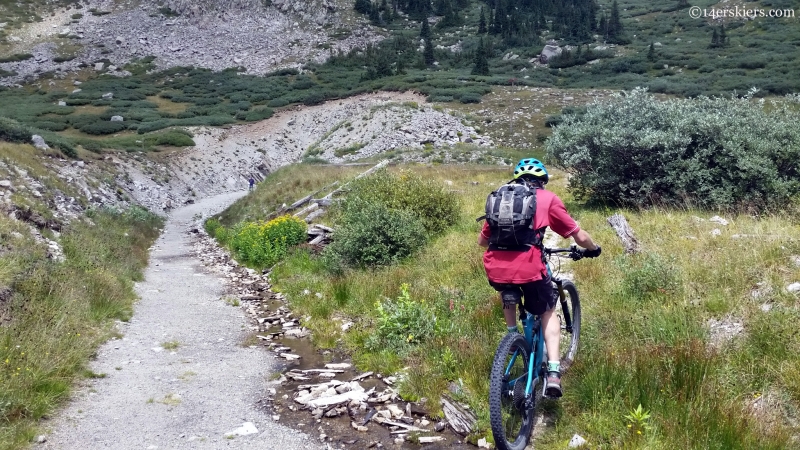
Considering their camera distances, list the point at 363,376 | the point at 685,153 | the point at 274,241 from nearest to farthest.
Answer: the point at 363,376 → the point at 685,153 → the point at 274,241

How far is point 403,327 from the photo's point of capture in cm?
716

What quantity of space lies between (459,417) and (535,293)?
1579 millimetres

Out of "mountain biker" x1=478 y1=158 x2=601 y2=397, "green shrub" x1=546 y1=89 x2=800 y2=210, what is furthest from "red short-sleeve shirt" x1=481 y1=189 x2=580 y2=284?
"green shrub" x1=546 y1=89 x2=800 y2=210

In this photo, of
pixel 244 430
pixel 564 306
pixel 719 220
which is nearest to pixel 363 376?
pixel 244 430

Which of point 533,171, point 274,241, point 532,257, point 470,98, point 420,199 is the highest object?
point 533,171

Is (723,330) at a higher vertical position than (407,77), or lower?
lower

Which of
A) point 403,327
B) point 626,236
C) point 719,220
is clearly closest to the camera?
point 403,327

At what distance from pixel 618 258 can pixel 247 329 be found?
6.24 m

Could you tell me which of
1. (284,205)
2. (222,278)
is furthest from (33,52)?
(222,278)

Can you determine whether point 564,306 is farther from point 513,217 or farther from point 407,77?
point 407,77

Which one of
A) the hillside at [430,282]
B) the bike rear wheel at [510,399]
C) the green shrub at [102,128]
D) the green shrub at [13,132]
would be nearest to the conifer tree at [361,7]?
the green shrub at [102,128]

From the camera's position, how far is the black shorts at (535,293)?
4629 mm

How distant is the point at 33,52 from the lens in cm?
7706

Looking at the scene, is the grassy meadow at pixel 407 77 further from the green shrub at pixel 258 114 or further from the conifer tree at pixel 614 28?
the conifer tree at pixel 614 28
